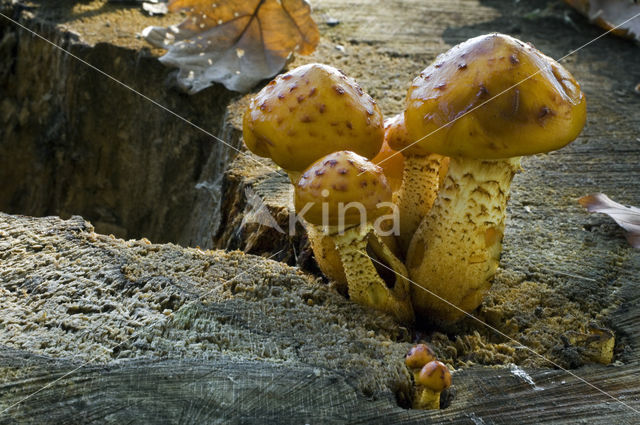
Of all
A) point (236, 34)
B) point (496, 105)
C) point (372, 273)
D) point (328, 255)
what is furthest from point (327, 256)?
point (236, 34)

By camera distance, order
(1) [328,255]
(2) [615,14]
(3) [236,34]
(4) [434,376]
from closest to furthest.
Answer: (4) [434,376] < (1) [328,255] < (3) [236,34] < (2) [615,14]

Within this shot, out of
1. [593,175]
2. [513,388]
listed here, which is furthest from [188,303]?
[593,175]

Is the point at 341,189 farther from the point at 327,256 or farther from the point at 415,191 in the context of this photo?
the point at 415,191

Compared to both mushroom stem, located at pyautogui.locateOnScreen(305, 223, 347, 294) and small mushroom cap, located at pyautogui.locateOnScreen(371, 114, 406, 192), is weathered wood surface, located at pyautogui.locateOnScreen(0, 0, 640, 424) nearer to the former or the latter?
mushroom stem, located at pyautogui.locateOnScreen(305, 223, 347, 294)

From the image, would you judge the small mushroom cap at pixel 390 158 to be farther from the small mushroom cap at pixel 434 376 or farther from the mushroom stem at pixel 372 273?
the small mushroom cap at pixel 434 376

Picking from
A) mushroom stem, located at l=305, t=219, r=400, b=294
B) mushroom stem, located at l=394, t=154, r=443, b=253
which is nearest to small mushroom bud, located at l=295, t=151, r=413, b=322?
mushroom stem, located at l=305, t=219, r=400, b=294

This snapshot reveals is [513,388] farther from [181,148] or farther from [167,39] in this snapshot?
[167,39]
